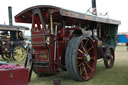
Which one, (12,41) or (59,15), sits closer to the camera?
(59,15)

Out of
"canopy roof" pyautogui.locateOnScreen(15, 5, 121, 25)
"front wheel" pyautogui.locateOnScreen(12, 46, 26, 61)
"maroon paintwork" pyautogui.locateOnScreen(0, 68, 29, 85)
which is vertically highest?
"canopy roof" pyautogui.locateOnScreen(15, 5, 121, 25)

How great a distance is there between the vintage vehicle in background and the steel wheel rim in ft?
20.2

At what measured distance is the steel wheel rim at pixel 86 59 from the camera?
431 centimetres

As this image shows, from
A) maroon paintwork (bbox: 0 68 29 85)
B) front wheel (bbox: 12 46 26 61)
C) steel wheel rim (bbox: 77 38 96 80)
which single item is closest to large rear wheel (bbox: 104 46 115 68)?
steel wheel rim (bbox: 77 38 96 80)

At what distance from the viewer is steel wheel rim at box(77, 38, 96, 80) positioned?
14.1 ft

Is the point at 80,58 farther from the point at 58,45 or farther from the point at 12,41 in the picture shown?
the point at 12,41

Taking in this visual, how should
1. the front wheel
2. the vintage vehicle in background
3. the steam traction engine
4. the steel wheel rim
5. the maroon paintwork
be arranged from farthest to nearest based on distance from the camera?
the front wheel < the vintage vehicle in background < the steel wheel rim < the steam traction engine < the maroon paintwork

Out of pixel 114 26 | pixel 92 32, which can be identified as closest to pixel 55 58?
pixel 92 32

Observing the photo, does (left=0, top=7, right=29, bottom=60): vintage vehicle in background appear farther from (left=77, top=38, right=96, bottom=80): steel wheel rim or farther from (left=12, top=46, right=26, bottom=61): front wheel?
(left=77, top=38, right=96, bottom=80): steel wheel rim

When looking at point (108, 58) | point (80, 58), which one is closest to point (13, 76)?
point (80, 58)

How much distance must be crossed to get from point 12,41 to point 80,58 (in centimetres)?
677

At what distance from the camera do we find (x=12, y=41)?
33.1 feet

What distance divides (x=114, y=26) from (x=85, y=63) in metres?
2.86

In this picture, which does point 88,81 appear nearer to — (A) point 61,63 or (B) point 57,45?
(A) point 61,63
